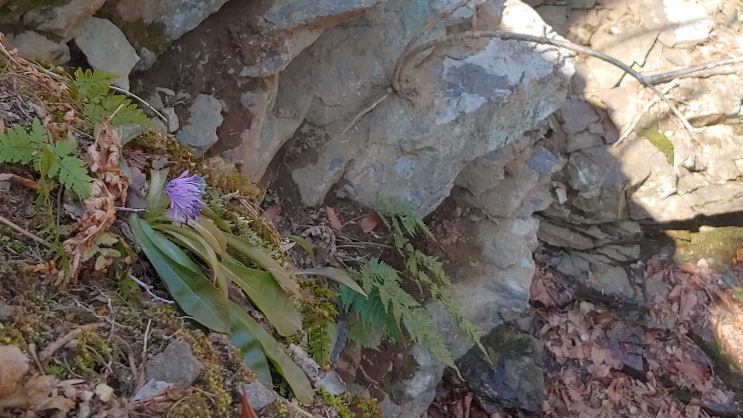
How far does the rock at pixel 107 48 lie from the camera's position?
101 inches

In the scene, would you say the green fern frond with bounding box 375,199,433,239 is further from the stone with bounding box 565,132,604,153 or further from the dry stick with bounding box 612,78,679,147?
the dry stick with bounding box 612,78,679,147

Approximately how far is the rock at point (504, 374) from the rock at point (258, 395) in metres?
3.72

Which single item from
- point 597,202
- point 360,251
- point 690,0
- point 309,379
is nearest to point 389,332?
point 360,251

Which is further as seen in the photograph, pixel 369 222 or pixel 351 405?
pixel 369 222

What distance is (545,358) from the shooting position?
555 centimetres

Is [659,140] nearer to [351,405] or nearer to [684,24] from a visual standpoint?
[684,24]

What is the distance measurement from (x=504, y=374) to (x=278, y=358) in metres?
3.78

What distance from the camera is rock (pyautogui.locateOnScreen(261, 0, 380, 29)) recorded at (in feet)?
10.5

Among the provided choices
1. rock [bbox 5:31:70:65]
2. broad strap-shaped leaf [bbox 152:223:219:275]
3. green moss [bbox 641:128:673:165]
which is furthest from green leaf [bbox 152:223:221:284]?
green moss [bbox 641:128:673:165]

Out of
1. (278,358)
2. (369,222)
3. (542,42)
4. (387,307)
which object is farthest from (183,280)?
(542,42)

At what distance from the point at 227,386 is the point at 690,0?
684 centimetres

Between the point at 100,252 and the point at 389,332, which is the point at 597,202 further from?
A: the point at 100,252

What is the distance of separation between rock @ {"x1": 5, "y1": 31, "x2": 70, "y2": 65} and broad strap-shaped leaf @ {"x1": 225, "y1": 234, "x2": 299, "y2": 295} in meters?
1.25

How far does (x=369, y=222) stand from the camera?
3879 millimetres
